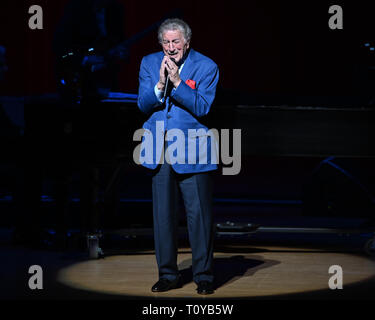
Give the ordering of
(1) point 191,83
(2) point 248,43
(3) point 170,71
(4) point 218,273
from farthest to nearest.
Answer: (2) point 248,43
(4) point 218,273
(1) point 191,83
(3) point 170,71

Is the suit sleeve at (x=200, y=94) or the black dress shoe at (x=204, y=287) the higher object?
the suit sleeve at (x=200, y=94)

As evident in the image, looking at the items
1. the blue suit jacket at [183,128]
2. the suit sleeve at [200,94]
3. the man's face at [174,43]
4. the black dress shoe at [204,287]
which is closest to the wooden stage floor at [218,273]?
the black dress shoe at [204,287]

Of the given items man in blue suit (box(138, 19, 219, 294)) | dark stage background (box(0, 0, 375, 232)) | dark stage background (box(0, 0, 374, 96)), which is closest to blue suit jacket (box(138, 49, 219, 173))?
man in blue suit (box(138, 19, 219, 294))

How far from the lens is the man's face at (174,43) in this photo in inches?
119

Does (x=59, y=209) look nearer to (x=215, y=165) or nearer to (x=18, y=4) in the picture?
(x=215, y=165)

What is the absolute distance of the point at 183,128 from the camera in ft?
10.4

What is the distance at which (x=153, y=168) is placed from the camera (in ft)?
10.5

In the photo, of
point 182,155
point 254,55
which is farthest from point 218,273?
point 254,55

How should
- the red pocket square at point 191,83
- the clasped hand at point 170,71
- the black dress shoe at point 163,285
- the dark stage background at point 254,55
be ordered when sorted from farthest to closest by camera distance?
the dark stage background at point 254,55 → the black dress shoe at point 163,285 → the red pocket square at point 191,83 → the clasped hand at point 170,71

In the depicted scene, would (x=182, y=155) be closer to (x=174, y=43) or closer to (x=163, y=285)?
(x=174, y=43)

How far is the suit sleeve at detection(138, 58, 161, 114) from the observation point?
3.11 m

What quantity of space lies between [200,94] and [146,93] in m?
0.24
